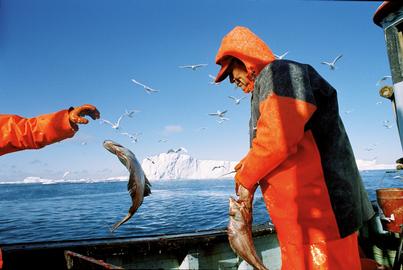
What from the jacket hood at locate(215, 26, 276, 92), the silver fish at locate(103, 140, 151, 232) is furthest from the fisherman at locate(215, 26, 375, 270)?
the silver fish at locate(103, 140, 151, 232)

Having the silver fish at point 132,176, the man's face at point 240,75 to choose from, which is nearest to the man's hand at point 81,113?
the silver fish at point 132,176

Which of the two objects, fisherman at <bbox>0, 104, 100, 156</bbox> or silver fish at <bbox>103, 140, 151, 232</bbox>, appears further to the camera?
silver fish at <bbox>103, 140, 151, 232</bbox>

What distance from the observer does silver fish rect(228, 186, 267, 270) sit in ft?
6.84

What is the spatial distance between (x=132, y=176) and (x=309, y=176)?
2.48 meters

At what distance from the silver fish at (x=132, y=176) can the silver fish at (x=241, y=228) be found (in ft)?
5.96

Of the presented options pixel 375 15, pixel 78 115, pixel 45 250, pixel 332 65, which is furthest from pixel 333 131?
pixel 332 65

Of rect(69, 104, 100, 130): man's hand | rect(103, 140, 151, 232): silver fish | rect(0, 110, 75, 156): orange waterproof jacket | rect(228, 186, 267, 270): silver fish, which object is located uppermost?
rect(69, 104, 100, 130): man's hand

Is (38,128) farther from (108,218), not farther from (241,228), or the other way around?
(108,218)

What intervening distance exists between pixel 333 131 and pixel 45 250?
3.66 metres

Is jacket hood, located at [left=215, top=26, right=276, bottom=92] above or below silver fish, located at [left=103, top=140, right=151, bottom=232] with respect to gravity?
above

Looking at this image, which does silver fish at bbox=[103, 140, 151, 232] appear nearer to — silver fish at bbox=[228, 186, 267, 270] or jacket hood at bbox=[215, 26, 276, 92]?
silver fish at bbox=[228, 186, 267, 270]

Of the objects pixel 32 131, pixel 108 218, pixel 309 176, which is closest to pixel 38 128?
Answer: pixel 32 131

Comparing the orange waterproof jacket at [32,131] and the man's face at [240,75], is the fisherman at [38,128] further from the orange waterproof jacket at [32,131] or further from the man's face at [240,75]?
the man's face at [240,75]

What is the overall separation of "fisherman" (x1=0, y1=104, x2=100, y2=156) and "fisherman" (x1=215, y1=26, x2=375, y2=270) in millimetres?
2460
